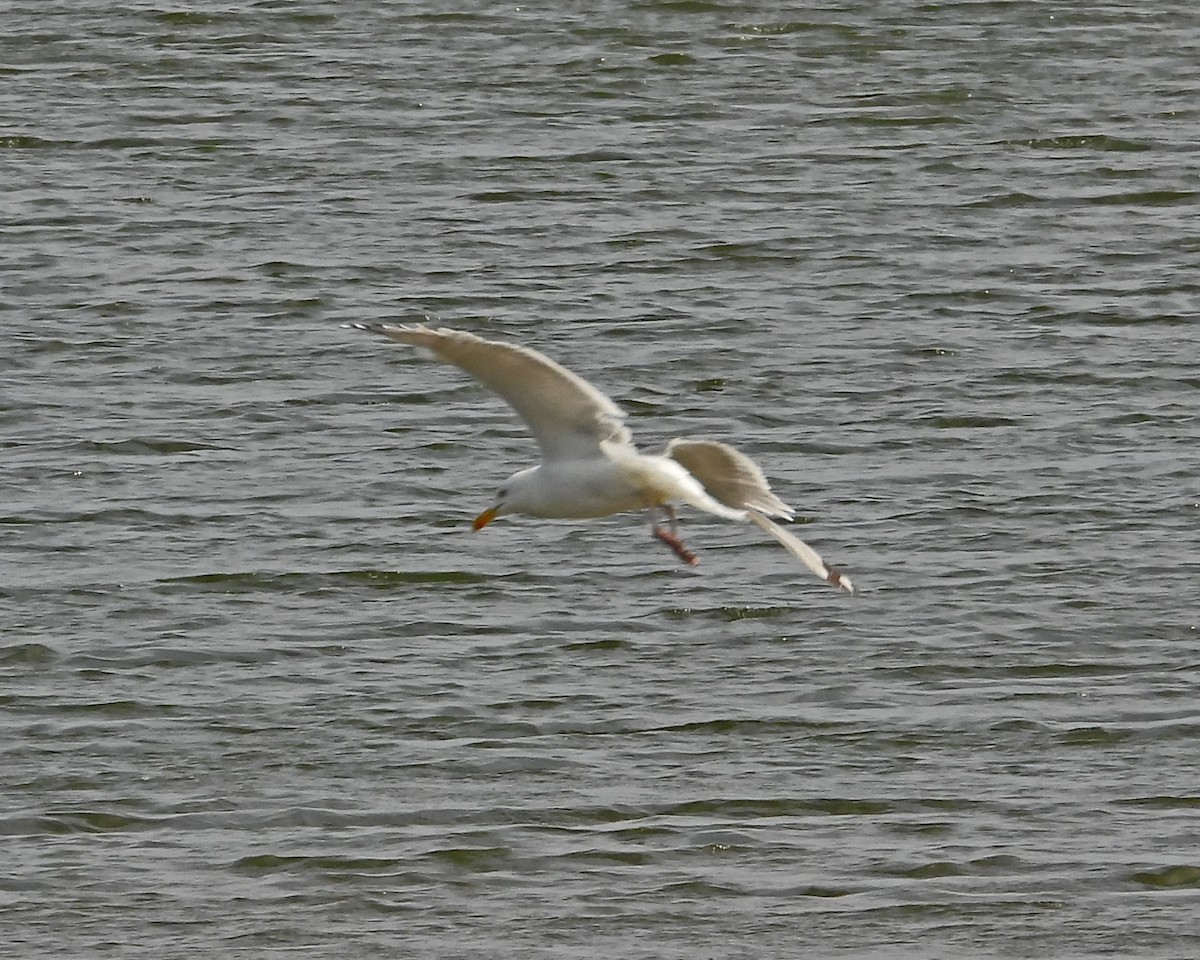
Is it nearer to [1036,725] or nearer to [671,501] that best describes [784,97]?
[1036,725]

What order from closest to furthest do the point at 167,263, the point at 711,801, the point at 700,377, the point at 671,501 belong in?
the point at 671,501 → the point at 711,801 → the point at 700,377 → the point at 167,263

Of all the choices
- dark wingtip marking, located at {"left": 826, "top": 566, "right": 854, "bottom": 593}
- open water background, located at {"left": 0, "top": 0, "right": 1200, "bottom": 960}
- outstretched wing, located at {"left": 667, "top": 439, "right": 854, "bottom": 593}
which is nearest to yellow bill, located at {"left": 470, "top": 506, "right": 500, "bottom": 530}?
outstretched wing, located at {"left": 667, "top": 439, "right": 854, "bottom": 593}

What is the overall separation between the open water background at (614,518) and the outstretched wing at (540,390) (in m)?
1.81

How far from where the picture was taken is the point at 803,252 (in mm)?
18031

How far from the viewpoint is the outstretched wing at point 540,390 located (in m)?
9.41

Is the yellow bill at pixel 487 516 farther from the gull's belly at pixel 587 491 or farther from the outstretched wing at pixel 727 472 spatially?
the outstretched wing at pixel 727 472

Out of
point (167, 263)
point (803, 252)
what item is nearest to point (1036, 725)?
point (803, 252)

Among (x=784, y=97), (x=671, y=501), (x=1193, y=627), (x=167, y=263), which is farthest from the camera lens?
(x=784, y=97)

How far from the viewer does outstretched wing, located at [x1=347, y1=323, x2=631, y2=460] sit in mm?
9414

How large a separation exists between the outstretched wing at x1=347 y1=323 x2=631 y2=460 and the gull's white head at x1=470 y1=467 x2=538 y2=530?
0.35 feet

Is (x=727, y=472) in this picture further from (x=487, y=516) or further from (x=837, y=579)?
(x=487, y=516)

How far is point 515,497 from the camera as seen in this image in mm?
10281

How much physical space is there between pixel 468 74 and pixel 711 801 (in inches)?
424

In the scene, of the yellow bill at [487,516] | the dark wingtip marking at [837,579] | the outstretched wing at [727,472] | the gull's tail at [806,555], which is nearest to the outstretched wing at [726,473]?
the outstretched wing at [727,472]
